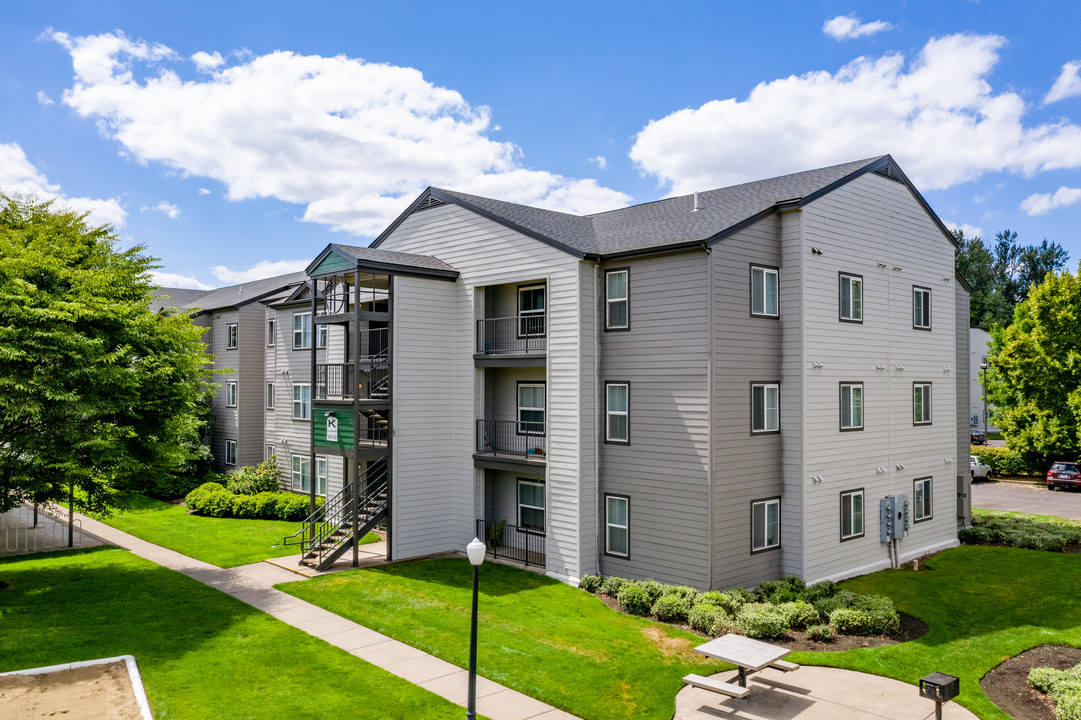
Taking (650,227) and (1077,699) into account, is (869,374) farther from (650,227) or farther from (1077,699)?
(1077,699)

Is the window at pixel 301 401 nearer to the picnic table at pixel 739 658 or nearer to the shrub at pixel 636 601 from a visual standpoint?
the shrub at pixel 636 601

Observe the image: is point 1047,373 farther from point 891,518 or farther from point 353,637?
point 353,637

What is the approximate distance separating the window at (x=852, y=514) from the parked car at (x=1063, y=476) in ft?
87.6

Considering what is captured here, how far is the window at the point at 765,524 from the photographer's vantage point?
18406 millimetres

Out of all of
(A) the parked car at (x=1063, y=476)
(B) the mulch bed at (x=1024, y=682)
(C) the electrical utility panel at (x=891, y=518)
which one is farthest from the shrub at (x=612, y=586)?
(A) the parked car at (x=1063, y=476)

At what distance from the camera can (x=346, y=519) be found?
74.7ft

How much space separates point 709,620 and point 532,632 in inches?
148

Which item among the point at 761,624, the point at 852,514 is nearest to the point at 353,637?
the point at 761,624

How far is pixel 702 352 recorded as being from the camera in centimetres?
1786

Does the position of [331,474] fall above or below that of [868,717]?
above

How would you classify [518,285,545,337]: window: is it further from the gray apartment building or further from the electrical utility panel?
the electrical utility panel

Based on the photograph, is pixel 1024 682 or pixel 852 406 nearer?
pixel 1024 682

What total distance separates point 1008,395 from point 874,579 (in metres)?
30.3

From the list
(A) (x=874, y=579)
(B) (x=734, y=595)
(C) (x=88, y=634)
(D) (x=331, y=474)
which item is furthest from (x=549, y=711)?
(D) (x=331, y=474)
